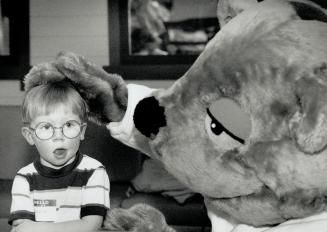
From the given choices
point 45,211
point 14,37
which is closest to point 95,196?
point 45,211

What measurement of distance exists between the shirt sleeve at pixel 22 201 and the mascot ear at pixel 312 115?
806mm

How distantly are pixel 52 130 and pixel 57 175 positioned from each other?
139 millimetres

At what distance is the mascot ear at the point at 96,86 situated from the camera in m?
1.33

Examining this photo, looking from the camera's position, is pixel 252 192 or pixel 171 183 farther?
pixel 171 183

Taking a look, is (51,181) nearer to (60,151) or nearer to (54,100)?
(60,151)

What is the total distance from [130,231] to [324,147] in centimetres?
56

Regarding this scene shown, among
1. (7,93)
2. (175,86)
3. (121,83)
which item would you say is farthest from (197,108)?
(7,93)

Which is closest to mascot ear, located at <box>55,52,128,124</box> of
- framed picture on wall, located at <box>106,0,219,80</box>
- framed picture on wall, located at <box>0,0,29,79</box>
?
framed picture on wall, located at <box>106,0,219,80</box>

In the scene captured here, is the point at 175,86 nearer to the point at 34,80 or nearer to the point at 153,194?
the point at 34,80

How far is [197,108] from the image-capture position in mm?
1102

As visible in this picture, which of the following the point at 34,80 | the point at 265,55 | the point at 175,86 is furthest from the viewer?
the point at 34,80

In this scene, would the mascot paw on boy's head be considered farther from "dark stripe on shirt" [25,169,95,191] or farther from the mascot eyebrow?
"dark stripe on shirt" [25,169,95,191]

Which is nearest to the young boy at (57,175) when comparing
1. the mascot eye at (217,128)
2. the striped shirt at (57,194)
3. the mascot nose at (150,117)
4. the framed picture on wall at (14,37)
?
the striped shirt at (57,194)

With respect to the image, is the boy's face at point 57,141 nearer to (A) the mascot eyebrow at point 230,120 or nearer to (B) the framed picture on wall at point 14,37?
(A) the mascot eyebrow at point 230,120
